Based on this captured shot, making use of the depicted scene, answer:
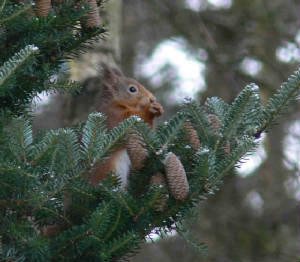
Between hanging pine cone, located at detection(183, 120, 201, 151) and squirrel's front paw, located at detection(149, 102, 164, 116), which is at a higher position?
hanging pine cone, located at detection(183, 120, 201, 151)

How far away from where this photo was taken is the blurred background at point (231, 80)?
5191 mm

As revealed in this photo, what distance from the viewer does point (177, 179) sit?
183cm

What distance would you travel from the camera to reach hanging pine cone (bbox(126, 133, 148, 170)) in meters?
1.97

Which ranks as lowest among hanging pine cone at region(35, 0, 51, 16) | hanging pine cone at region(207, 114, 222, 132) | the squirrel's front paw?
the squirrel's front paw

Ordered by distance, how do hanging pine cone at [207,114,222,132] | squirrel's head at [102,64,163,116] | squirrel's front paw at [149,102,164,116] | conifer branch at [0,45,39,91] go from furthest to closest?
squirrel's head at [102,64,163,116], squirrel's front paw at [149,102,164,116], hanging pine cone at [207,114,222,132], conifer branch at [0,45,39,91]

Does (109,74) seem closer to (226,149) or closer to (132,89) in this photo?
(132,89)

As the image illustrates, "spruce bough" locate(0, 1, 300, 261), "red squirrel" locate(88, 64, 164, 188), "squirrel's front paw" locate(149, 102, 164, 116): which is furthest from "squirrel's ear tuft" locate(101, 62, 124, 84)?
"spruce bough" locate(0, 1, 300, 261)

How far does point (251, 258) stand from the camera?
19.4 feet

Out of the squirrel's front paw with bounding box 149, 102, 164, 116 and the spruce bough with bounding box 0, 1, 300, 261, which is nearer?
the spruce bough with bounding box 0, 1, 300, 261

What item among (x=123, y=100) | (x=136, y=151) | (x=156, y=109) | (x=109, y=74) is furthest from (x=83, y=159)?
(x=109, y=74)

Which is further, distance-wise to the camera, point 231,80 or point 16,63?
point 231,80

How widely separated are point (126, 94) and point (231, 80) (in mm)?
2231

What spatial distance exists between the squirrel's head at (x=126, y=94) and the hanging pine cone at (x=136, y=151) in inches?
37.9

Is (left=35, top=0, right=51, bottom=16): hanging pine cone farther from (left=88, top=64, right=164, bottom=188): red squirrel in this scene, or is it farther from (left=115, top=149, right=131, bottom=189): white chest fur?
(left=88, top=64, right=164, bottom=188): red squirrel
